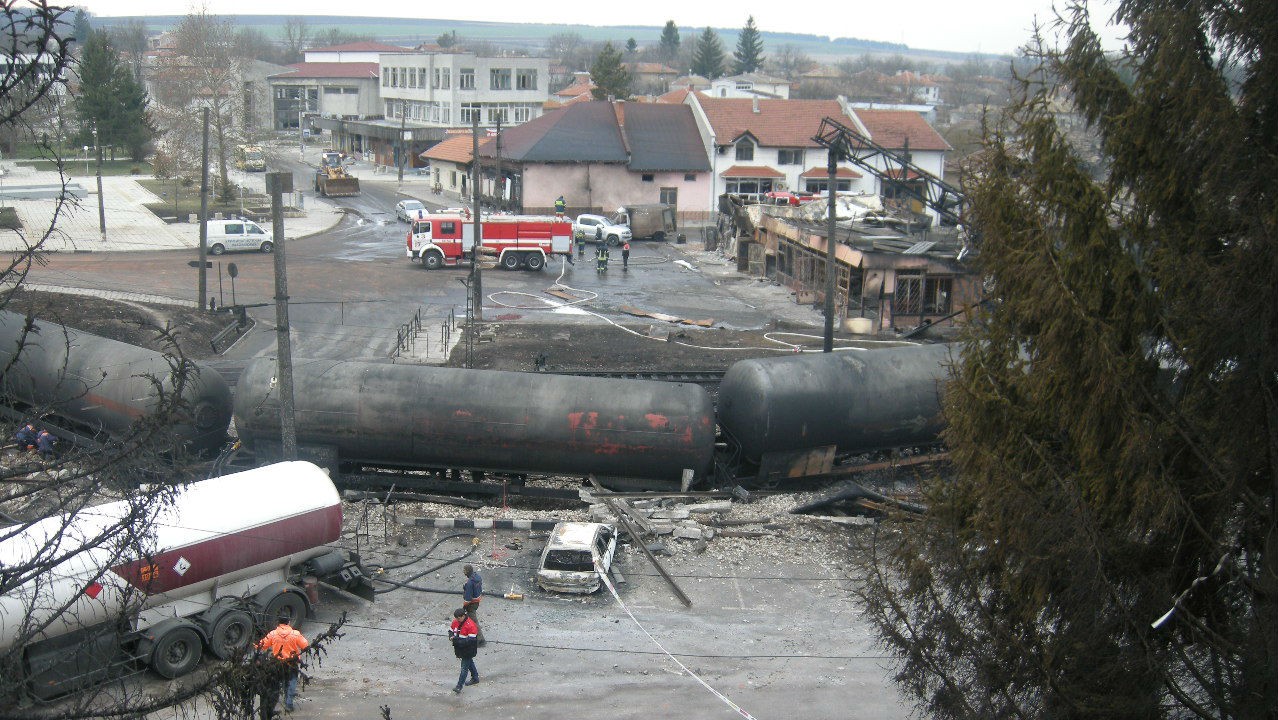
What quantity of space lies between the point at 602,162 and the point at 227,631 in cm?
4362

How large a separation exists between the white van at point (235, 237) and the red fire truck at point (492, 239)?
5.87 m

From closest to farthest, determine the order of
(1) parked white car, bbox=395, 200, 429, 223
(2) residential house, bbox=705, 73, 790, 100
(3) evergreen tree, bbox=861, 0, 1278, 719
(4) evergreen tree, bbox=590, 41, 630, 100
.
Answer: (3) evergreen tree, bbox=861, 0, 1278, 719, (1) parked white car, bbox=395, 200, 429, 223, (4) evergreen tree, bbox=590, 41, 630, 100, (2) residential house, bbox=705, 73, 790, 100

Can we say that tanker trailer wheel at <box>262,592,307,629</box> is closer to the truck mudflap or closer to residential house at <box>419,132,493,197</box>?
residential house at <box>419,132,493,197</box>

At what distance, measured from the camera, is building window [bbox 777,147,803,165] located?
56.5 meters

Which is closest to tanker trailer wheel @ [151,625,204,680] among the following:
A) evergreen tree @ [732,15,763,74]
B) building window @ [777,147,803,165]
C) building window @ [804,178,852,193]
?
building window @ [777,147,803,165]

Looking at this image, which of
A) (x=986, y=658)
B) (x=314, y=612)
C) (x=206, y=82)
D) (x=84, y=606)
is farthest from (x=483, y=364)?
(x=206, y=82)

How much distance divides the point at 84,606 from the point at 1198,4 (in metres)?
11.2

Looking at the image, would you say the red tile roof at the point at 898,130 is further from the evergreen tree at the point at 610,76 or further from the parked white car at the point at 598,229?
the evergreen tree at the point at 610,76

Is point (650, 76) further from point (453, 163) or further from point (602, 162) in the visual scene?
point (602, 162)

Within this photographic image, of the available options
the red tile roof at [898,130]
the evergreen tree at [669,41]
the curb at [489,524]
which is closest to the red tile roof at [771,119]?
the red tile roof at [898,130]

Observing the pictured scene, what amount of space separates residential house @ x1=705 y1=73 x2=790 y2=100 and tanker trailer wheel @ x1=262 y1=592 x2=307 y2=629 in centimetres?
9223

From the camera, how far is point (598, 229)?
155 ft

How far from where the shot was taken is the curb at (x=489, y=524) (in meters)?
16.7

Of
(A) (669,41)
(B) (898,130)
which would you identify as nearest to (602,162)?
(B) (898,130)
